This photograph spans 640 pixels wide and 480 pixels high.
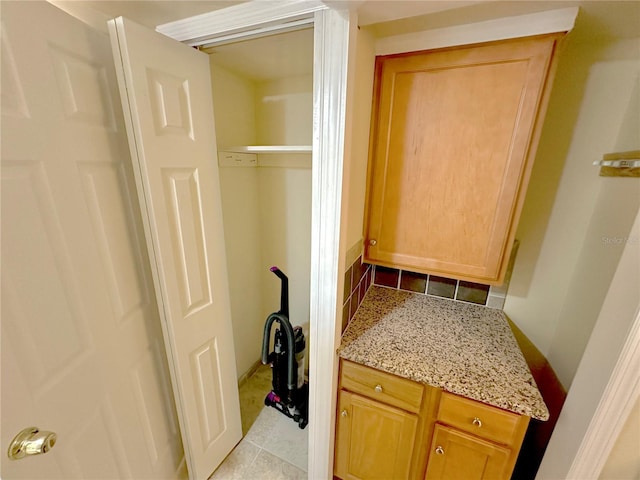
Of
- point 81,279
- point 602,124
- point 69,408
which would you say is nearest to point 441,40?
point 602,124

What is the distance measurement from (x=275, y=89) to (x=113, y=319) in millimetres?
1441

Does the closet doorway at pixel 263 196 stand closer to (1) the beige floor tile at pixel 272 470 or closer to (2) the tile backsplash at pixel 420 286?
(1) the beige floor tile at pixel 272 470

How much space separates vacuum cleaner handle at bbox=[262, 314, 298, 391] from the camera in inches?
55.3

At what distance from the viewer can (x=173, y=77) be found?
2.83ft

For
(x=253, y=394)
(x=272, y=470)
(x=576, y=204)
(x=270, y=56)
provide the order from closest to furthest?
(x=576, y=204) < (x=270, y=56) < (x=272, y=470) < (x=253, y=394)

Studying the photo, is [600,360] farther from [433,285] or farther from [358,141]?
[358,141]

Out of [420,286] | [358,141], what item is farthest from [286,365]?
[358,141]

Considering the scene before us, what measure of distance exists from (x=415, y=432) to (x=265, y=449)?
37.8 inches

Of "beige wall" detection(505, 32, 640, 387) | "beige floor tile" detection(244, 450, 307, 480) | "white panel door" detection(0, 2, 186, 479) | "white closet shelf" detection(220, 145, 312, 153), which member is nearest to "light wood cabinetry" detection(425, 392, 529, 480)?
"beige wall" detection(505, 32, 640, 387)

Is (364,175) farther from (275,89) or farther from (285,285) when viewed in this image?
(275,89)

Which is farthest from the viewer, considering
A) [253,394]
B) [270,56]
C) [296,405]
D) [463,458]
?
[253,394]

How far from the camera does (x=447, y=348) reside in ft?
3.39

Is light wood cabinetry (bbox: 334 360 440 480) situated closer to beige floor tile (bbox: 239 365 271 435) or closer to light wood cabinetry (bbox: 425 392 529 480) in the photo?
light wood cabinetry (bbox: 425 392 529 480)

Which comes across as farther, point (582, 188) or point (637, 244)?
point (582, 188)
